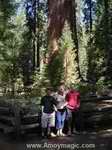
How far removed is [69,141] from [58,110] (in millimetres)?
1629

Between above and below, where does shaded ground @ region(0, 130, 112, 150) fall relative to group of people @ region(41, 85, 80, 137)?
below

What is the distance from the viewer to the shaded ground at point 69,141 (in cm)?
1290

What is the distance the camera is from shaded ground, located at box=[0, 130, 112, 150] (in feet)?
42.3

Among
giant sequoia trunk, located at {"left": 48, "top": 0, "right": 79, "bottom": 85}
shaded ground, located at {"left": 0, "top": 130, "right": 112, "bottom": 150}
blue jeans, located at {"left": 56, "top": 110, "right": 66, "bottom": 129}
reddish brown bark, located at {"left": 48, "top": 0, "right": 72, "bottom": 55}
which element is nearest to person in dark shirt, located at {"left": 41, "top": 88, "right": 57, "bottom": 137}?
blue jeans, located at {"left": 56, "top": 110, "right": 66, "bottom": 129}

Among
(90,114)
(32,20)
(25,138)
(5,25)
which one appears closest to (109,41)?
(5,25)

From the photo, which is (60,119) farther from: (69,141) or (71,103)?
(69,141)

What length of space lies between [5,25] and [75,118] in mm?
16887

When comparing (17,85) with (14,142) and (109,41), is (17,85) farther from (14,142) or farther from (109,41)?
(14,142)

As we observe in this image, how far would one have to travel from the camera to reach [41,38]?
57125 millimetres

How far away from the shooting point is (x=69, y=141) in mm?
13758

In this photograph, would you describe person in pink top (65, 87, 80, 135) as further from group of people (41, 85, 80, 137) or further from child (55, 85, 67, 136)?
child (55, 85, 67, 136)

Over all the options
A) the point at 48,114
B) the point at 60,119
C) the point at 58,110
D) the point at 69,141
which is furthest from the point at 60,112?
the point at 69,141

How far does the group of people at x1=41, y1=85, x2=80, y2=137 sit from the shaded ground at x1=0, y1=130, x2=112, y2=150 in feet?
1.69

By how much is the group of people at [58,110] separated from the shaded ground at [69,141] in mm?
515
